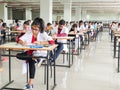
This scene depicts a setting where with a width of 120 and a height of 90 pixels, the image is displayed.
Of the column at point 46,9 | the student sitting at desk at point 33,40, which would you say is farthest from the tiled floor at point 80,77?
the column at point 46,9

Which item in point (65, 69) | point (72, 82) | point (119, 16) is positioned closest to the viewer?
point (72, 82)

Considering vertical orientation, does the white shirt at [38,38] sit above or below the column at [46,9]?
below

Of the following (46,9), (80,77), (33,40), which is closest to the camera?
(33,40)

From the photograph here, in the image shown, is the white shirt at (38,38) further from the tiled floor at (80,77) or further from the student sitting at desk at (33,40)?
the tiled floor at (80,77)

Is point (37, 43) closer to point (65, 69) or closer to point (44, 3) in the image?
point (65, 69)

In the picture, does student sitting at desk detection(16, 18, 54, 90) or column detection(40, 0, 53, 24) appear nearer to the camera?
student sitting at desk detection(16, 18, 54, 90)

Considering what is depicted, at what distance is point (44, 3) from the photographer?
10.6 m

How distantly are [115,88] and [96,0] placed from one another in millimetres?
12279

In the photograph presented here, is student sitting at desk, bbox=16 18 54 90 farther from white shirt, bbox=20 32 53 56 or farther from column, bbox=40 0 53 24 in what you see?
column, bbox=40 0 53 24

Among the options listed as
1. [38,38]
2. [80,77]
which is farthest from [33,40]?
[80,77]

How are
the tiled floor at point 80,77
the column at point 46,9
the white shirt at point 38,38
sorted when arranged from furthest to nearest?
the column at point 46,9 → the tiled floor at point 80,77 → the white shirt at point 38,38

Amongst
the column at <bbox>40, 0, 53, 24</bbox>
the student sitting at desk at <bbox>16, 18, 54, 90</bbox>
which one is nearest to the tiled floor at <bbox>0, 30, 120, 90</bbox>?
the student sitting at desk at <bbox>16, 18, 54, 90</bbox>

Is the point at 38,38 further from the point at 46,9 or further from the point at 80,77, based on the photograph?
the point at 46,9

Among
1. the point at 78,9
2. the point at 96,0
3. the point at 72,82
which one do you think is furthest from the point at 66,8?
the point at 72,82
